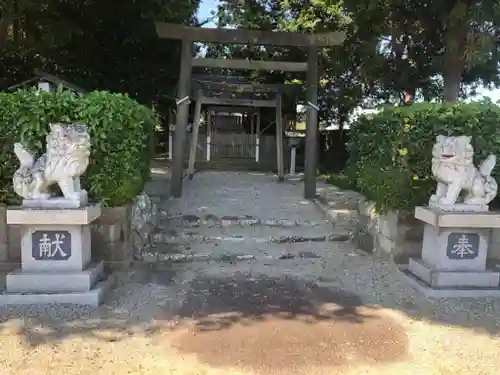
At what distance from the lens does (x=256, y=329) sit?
3.64m

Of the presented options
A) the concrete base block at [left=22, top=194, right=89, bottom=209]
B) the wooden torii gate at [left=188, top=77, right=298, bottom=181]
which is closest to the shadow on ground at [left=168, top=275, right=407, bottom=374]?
the concrete base block at [left=22, top=194, right=89, bottom=209]

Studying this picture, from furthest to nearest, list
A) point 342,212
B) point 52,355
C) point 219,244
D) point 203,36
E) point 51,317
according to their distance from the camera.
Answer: point 203,36
point 342,212
point 219,244
point 51,317
point 52,355

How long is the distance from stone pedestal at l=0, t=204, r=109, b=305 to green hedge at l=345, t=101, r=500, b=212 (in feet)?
10.5

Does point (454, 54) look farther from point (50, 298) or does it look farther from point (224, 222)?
point (50, 298)

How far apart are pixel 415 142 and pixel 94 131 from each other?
11.1ft

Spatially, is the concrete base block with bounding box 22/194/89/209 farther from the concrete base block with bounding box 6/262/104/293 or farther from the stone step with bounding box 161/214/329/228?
the stone step with bounding box 161/214/329/228

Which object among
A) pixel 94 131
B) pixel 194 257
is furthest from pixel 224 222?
pixel 94 131

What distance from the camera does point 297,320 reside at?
3.84m

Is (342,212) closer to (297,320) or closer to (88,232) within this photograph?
(297,320)

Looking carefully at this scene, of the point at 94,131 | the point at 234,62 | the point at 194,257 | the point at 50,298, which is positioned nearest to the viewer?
the point at 50,298

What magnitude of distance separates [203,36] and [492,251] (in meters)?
5.67

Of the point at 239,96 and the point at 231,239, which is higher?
the point at 239,96

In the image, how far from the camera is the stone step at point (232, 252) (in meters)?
5.51

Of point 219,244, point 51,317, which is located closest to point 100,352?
point 51,317
